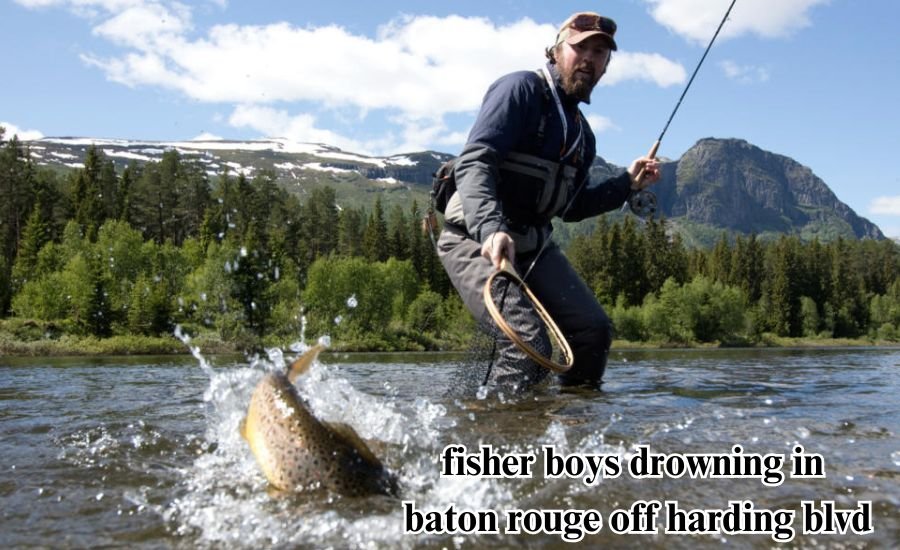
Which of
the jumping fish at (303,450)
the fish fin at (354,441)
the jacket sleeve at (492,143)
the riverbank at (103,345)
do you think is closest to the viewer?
the jumping fish at (303,450)

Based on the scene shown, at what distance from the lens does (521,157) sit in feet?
20.9

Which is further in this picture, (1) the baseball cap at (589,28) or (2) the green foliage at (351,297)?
(2) the green foliage at (351,297)

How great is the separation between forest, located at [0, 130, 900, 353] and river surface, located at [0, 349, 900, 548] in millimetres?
36077

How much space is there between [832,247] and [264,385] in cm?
14835

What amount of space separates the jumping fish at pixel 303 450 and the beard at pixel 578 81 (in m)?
3.94

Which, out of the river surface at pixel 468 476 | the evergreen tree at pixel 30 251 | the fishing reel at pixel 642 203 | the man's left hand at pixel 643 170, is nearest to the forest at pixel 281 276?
the evergreen tree at pixel 30 251

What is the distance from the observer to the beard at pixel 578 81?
6.48 m

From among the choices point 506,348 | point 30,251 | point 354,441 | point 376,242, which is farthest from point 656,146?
point 376,242

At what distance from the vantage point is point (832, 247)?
133125mm


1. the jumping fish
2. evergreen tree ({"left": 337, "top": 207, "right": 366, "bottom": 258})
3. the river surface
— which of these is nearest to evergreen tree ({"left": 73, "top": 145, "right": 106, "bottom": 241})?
evergreen tree ({"left": 337, "top": 207, "right": 366, "bottom": 258})

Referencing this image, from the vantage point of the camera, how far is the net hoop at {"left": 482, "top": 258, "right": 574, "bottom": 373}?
14.8 ft

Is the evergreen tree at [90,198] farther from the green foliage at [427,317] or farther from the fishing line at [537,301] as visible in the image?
the fishing line at [537,301]

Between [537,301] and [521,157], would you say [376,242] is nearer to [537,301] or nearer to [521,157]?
[521,157]

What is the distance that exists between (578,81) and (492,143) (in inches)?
47.1
